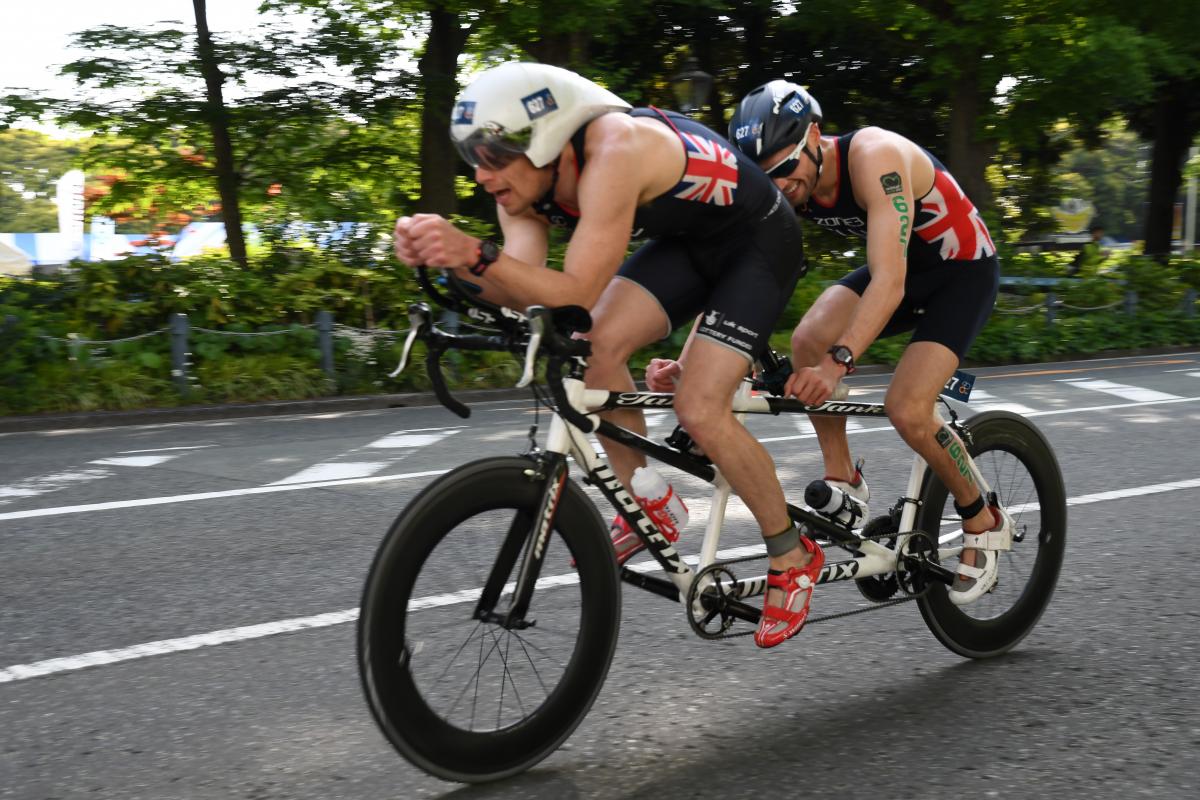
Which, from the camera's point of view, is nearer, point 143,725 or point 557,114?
point 557,114

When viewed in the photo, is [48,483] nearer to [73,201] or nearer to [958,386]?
[958,386]

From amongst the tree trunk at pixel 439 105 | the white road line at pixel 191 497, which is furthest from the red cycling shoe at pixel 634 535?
the tree trunk at pixel 439 105

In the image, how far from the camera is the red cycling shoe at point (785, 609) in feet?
12.4

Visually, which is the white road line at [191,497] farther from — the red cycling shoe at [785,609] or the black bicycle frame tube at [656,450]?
the red cycling shoe at [785,609]

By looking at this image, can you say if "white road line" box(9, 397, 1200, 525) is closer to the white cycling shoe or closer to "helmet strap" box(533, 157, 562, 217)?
the white cycling shoe

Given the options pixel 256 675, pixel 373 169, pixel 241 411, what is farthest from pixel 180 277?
pixel 256 675

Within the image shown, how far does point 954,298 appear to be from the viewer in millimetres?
4277

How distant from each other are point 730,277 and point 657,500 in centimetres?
65

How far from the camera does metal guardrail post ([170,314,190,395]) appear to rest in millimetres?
13961

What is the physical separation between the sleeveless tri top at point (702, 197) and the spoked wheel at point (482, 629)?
0.75 meters

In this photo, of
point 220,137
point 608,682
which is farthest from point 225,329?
point 608,682

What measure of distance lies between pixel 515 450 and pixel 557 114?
6444 millimetres

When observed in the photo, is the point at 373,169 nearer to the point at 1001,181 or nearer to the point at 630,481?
the point at 630,481

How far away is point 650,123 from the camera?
135 inches
